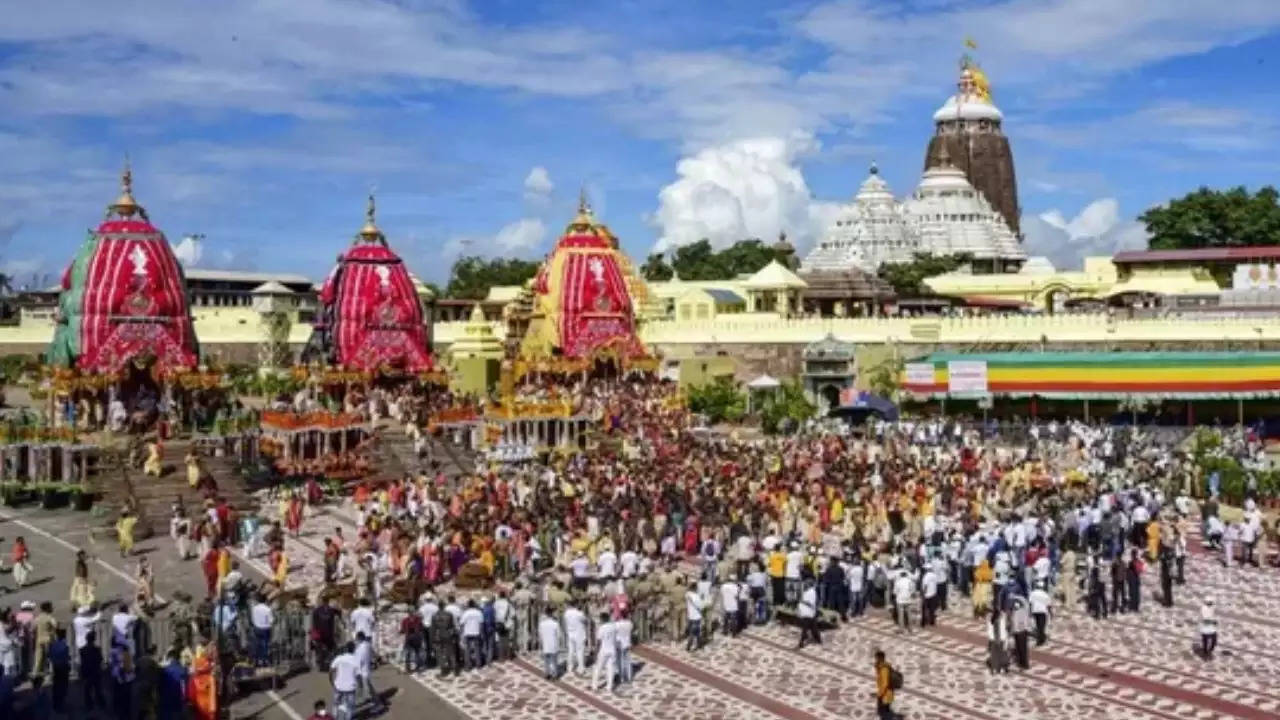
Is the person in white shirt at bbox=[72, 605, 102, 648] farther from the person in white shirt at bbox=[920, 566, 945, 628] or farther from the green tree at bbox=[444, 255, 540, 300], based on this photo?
the green tree at bbox=[444, 255, 540, 300]

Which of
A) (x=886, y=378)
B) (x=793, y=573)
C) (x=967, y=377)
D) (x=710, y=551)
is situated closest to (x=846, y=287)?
(x=886, y=378)

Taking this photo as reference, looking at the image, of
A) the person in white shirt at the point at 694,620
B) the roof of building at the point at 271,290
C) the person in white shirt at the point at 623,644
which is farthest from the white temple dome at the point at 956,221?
the person in white shirt at the point at 623,644

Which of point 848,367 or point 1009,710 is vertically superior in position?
point 848,367

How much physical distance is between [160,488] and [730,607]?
537 inches

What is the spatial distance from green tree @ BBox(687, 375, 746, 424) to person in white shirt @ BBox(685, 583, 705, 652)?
22.3m

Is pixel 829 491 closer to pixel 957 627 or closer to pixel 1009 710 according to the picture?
pixel 957 627

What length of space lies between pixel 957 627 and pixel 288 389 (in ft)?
109

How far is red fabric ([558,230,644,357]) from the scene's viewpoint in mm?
45031

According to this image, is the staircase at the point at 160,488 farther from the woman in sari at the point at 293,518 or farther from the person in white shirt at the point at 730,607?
the person in white shirt at the point at 730,607

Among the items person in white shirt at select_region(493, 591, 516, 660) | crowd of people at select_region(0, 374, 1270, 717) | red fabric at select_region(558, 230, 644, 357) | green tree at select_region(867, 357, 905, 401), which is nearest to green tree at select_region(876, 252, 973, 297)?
red fabric at select_region(558, 230, 644, 357)

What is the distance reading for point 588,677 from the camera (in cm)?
1541

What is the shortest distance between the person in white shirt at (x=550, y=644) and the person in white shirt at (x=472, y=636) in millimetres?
737

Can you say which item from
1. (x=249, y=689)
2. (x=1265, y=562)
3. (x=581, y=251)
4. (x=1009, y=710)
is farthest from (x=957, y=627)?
(x=581, y=251)

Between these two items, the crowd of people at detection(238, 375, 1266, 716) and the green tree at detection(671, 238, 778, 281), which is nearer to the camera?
the crowd of people at detection(238, 375, 1266, 716)
